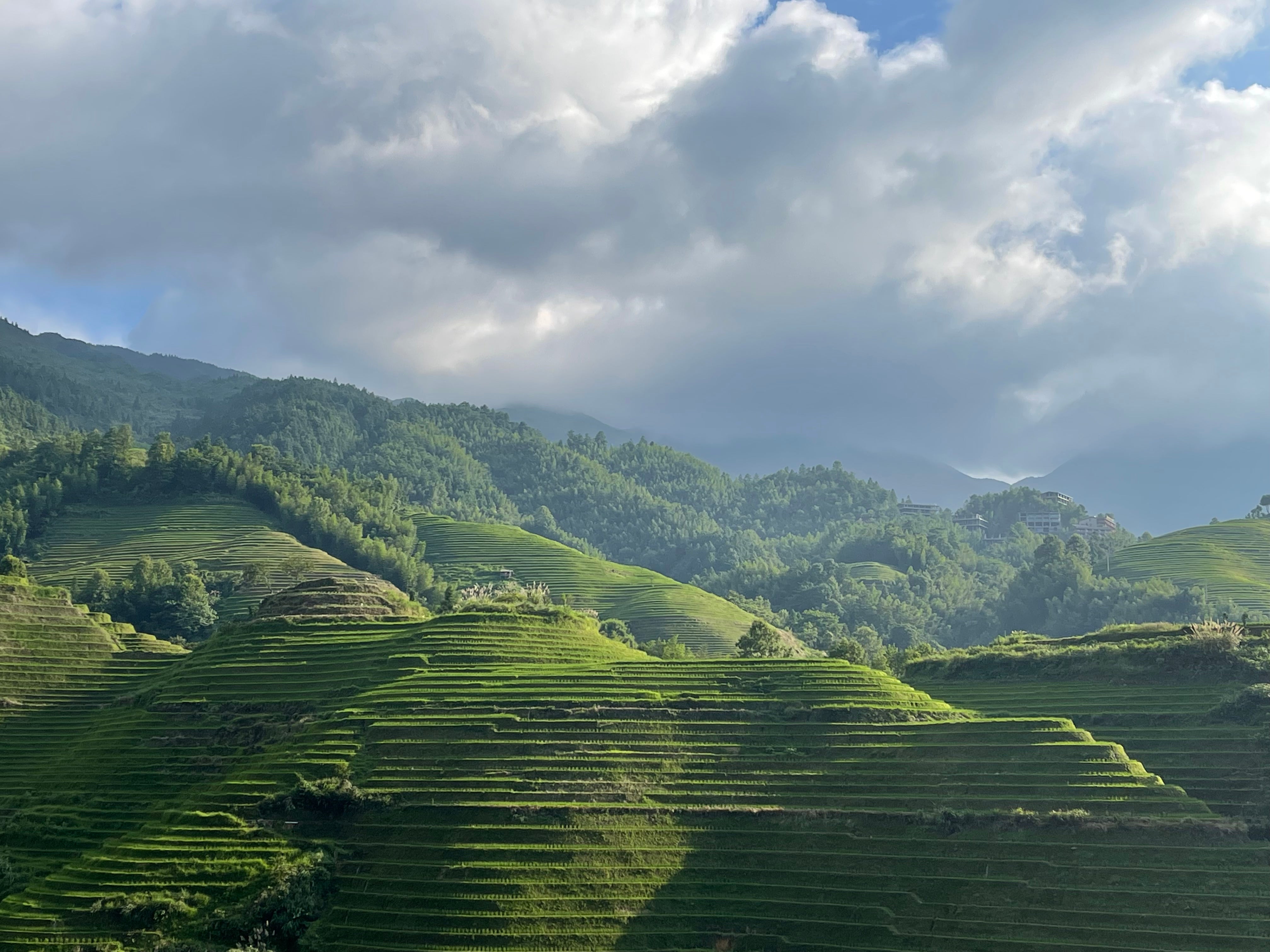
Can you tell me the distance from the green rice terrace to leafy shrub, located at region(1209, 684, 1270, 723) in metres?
8.28

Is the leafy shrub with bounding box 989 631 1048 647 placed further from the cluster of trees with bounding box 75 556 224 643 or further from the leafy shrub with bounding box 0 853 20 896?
the cluster of trees with bounding box 75 556 224 643

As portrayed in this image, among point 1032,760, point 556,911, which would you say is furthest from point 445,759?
point 1032,760

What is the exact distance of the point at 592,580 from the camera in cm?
14962

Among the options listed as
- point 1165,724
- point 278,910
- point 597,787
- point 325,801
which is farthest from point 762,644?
point 278,910

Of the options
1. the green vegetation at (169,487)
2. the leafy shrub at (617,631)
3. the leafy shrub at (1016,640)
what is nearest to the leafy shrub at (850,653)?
the leafy shrub at (1016,640)

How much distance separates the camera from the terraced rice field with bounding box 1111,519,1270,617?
138250 millimetres

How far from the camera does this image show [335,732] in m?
55.4

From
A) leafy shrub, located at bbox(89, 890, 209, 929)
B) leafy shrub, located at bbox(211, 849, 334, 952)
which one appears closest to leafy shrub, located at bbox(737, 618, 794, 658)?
leafy shrub, located at bbox(211, 849, 334, 952)

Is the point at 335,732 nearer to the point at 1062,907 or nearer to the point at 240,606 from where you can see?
the point at 1062,907

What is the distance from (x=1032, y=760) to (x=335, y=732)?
33345 mm

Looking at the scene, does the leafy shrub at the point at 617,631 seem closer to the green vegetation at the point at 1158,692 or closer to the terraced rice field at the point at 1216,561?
the green vegetation at the point at 1158,692

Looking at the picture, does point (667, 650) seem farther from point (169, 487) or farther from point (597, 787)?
point (169, 487)

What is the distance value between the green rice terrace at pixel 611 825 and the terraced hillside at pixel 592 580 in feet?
215

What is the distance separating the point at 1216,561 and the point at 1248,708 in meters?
104
